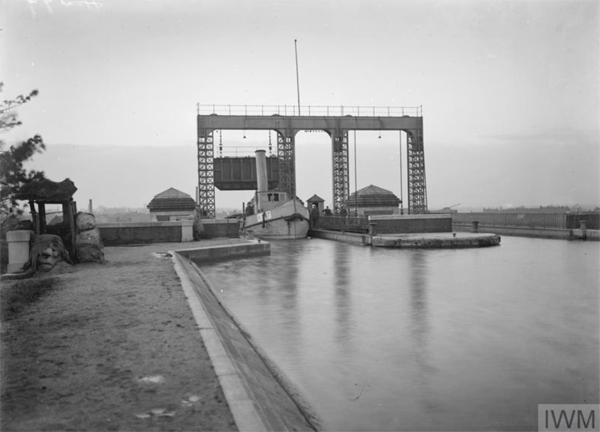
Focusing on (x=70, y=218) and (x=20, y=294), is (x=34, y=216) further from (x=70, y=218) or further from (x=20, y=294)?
(x=20, y=294)

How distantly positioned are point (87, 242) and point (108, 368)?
28.7ft

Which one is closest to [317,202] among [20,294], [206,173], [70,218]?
[206,173]

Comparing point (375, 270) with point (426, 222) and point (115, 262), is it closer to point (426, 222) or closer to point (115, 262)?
point (115, 262)

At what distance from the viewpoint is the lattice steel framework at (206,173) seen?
34.6 meters

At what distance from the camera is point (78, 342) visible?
484 cm

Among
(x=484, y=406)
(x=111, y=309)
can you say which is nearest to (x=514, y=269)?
(x=484, y=406)

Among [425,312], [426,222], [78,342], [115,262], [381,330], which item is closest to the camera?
[78,342]

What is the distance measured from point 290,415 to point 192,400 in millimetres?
929

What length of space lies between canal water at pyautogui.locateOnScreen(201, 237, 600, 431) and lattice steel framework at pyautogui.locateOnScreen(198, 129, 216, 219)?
21.8 metres

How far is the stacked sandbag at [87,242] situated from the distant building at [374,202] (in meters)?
29.3

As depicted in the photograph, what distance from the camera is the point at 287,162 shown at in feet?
122

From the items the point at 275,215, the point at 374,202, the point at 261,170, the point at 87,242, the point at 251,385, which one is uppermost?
the point at 261,170

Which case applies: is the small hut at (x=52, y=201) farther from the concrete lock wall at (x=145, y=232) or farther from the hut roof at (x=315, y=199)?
the hut roof at (x=315, y=199)

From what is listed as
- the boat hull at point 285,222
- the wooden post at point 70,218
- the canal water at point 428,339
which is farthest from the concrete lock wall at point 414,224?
the wooden post at point 70,218
